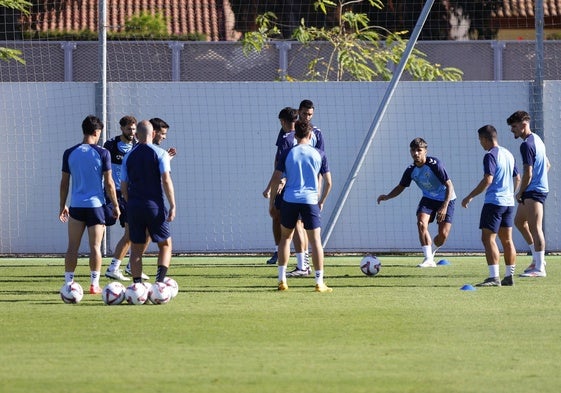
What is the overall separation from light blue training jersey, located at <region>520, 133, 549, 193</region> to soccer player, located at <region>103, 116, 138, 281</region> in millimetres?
4994

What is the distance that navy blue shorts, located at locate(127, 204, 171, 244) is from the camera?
12.5m

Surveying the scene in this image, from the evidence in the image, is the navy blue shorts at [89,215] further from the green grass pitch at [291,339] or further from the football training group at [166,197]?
the green grass pitch at [291,339]

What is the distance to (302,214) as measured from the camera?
13391mm

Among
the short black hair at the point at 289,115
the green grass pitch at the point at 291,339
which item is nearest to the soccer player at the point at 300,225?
the short black hair at the point at 289,115

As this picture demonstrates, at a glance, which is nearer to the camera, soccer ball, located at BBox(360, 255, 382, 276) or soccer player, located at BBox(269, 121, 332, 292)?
soccer player, located at BBox(269, 121, 332, 292)

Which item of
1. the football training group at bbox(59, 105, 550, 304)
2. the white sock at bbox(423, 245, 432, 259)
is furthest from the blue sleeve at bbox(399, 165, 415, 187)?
the football training group at bbox(59, 105, 550, 304)

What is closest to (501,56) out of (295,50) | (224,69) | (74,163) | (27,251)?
(295,50)

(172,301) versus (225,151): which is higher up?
(225,151)

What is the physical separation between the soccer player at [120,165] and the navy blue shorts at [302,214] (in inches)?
98.8

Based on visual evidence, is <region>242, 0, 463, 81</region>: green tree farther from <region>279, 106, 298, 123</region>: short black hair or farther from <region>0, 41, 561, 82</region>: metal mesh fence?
<region>279, 106, 298, 123</region>: short black hair

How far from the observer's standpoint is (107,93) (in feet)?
63.5

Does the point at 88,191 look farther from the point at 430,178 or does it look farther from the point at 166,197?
the point at 430,178

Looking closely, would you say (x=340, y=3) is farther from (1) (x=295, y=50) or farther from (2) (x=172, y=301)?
(2) (x=172, y=301)

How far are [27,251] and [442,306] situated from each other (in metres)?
9.55
